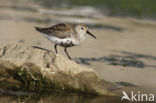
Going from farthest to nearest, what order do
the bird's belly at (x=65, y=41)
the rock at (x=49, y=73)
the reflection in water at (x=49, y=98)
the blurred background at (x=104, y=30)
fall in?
the blurred background at (x=104, y=30)
the bird's belly at (x=65, y=41)
the rock at (x=49, y=73)
the reflection in water at (x=49, y=98)

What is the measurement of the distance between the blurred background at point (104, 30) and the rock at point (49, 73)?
1.29 metres

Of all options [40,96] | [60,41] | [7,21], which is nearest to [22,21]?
[7,21]

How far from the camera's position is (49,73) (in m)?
8.59

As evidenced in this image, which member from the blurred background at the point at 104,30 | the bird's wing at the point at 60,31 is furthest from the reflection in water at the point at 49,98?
the bird's wing at the point at 60,31

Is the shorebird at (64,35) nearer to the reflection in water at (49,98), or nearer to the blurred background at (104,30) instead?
the blurred background at (104,30)

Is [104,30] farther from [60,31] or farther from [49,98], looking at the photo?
[49,98]

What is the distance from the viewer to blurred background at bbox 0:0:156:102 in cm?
1115

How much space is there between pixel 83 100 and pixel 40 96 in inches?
33.5

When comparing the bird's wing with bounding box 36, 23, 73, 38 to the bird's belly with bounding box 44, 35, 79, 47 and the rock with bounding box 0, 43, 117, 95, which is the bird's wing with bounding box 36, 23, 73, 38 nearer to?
the bird's belly with bounding box 44, 35, 79, 47

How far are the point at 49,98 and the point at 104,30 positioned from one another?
27.3ft

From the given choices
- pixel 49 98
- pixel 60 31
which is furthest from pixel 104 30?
pixel 49 98

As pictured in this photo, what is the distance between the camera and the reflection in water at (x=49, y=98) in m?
8.26

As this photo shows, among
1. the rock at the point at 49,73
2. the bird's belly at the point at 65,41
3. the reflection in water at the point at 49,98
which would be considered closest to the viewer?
the reflection in water at the point at 49,98

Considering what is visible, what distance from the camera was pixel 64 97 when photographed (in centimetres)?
846
